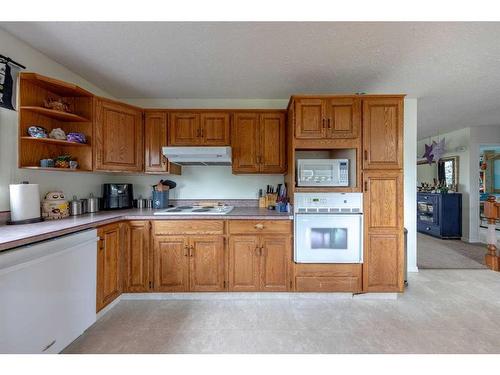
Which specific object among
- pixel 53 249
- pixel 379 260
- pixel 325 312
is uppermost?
pixel 53 249

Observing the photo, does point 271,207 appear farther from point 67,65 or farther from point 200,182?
point 67,65

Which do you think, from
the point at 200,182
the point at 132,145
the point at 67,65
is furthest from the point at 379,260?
the point at 67,65

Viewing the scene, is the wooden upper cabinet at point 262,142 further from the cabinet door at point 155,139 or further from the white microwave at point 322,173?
the cabinet door at point 155,139

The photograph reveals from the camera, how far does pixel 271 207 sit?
2.74m

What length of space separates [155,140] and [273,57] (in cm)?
164

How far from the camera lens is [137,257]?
7.37 ft

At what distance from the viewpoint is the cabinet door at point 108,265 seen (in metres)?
1.92

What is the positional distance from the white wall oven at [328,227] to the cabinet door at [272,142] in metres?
0.61

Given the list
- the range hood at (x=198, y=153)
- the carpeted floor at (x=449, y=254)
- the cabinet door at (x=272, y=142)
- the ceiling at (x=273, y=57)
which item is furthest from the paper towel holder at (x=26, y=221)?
the carpeted floor at (x=449, y=254)

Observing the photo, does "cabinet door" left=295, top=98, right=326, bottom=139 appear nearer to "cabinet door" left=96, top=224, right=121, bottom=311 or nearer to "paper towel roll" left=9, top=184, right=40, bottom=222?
"cabinet door" left=96, top=224, right=121, bottom=311

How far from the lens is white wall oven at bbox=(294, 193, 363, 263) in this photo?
2203mm

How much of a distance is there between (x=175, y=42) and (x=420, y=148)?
709 centimetres

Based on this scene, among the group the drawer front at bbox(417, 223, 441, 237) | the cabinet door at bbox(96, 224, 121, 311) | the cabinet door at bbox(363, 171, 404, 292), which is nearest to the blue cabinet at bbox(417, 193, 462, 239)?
the drawer front at bbox(417, 223, 441, 237)
